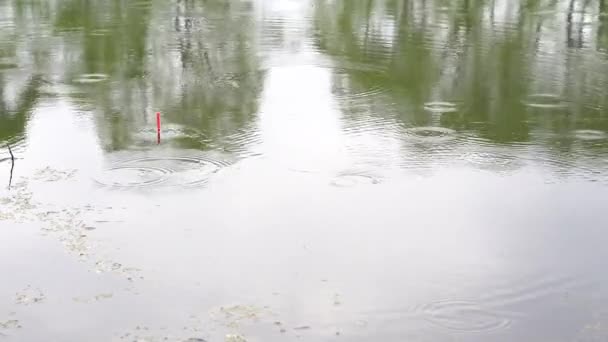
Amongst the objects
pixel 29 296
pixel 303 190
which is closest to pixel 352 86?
pixel 303 190

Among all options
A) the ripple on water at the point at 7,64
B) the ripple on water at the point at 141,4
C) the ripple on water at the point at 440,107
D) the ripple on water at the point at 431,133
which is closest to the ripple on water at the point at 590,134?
the ripple on water at the point at 431,133

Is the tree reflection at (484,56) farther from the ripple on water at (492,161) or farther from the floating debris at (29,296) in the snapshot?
the floating debris at (29,296)

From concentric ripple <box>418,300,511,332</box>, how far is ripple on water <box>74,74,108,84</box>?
12351mm

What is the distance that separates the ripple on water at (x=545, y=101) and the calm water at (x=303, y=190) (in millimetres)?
78

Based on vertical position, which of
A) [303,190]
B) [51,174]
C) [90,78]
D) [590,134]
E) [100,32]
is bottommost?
[303,190]

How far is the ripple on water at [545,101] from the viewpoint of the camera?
59.0 feet

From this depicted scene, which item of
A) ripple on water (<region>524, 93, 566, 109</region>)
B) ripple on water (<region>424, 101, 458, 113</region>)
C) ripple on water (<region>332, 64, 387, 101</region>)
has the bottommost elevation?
ripple on water (<region>424, 101, 458, 113</region>)

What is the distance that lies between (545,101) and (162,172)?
8.57 meters

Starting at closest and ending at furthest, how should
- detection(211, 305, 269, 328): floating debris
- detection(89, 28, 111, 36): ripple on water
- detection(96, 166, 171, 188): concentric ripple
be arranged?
detection(211, 305, 269, 328): floating debris
detection(96, 166, 171, 188): concentric ripple
detection(89, 28, 111, 36): ripple on water

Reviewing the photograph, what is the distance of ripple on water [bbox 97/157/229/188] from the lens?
44.9ft

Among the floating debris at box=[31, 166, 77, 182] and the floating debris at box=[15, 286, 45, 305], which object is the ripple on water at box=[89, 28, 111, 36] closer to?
the floating debris at box=[31, 166, 77, 182]

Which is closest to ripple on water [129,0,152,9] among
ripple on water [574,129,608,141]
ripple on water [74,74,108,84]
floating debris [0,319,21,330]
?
ripple on water [74,74,108,84]

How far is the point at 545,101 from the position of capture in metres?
18.3

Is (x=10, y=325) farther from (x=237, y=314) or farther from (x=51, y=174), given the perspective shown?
(x=51, y=174)
